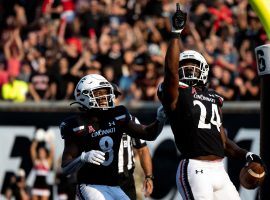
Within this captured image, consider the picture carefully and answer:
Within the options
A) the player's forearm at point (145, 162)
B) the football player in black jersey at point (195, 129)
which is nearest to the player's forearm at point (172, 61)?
the football player in black jersey at point (195, 129)

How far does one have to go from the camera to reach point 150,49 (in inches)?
575

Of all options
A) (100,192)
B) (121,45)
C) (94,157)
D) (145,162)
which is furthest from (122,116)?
(121,45)

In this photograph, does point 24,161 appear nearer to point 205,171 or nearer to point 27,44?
point 27,44

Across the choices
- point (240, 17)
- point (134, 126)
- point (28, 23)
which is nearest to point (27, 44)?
point (28, 23)

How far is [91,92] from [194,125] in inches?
44.6

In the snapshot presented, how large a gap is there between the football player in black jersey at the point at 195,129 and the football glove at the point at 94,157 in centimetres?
71

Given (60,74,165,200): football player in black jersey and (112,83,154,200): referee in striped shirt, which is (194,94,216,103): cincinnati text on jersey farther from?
(112,83,154,200): referee in striped shirt

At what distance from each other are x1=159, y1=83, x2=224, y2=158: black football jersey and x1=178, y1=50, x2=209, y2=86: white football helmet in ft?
0.28

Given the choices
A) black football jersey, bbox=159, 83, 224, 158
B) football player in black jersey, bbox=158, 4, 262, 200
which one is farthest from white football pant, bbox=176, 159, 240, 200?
black football jersey, bbox=159, 83, 224, 158

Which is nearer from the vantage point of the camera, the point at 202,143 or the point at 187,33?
the point at 202,143

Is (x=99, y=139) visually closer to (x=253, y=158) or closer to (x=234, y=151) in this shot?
(x=234, y=151)

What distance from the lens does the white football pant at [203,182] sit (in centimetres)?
786

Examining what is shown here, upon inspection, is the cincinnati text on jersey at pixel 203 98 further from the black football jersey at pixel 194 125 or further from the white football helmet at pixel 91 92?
the white football helmet at pixel 91 92

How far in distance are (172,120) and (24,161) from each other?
636 cm
